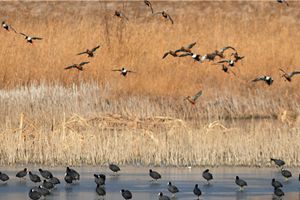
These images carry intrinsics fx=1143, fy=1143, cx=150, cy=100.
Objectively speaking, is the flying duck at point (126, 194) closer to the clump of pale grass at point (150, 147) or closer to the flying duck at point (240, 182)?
the flying duck at point (240, 182)

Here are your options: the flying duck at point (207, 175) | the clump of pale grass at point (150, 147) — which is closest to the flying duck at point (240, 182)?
the flying duck at point (207, 175)

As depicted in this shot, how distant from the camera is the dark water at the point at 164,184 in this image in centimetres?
1656

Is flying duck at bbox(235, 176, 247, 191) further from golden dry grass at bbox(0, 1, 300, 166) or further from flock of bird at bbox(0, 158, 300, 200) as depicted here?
golden dry grass at bbox(0, 1, 300, 166)

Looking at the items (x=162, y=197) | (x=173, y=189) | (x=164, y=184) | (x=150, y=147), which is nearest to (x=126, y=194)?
(x=162, y=197)

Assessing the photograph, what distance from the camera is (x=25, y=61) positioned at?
26.3m

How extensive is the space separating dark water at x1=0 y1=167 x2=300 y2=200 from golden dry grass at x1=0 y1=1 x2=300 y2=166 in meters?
0.60

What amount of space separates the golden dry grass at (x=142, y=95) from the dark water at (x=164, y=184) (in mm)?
603

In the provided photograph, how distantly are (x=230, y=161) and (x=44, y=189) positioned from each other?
4.46m

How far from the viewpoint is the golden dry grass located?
19906 millimetres

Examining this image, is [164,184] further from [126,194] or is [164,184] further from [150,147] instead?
[150,147]

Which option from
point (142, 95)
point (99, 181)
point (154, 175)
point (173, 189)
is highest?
point (142, 95)

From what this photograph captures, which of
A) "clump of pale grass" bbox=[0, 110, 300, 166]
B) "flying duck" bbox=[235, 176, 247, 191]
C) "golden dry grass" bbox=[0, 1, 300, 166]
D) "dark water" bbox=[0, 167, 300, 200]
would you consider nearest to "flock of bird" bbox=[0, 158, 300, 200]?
"flying duck" bbox=[235, 176, 247, 191]

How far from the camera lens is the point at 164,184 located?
→ 1775 cm

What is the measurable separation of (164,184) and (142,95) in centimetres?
738
